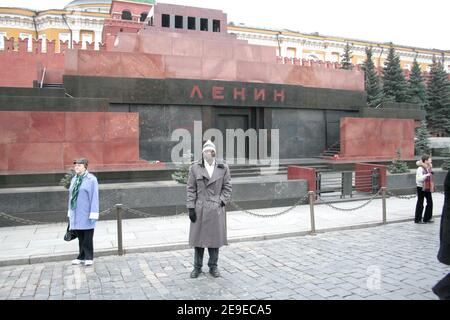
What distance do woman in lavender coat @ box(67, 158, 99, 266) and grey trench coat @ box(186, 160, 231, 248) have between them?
1.77 meters

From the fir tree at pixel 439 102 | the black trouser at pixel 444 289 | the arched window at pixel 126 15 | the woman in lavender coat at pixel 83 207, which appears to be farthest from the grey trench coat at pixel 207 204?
the fir tree at pixel 439 102

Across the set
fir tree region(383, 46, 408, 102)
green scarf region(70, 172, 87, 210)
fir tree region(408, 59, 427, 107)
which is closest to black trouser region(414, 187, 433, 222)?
green scarf region(70, 172, 87, 210)

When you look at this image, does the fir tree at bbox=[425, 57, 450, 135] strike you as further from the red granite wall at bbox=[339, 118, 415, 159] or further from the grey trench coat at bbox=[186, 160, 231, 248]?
the grey trench coat at bbox=[186, 160, 231, 248]

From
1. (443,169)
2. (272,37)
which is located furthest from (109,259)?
(272,37)

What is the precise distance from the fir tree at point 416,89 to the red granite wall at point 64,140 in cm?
3163

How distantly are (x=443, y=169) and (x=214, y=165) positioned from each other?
12.2m

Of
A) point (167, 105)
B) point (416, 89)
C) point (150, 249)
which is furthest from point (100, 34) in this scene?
point (150, 249)

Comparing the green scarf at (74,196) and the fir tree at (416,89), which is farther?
the fir tree at (416,89)

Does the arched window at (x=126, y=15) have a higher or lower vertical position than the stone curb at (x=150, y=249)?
higher

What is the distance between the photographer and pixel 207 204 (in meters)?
5.63

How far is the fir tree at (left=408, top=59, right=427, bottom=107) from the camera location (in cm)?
3738

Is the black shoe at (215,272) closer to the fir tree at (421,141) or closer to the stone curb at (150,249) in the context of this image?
the stone curb at (150,249)

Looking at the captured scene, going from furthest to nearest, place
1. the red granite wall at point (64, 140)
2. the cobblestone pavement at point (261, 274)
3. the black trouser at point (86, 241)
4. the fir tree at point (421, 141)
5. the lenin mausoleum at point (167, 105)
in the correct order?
the fir tree at point (421, 141), the lenin mausoleum at point (167, 105), the red granite wall at point (64, 140), the black trouser at point (86, 241), the cobblestone pavement at point (261, 274)

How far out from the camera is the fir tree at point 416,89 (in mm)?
37375
